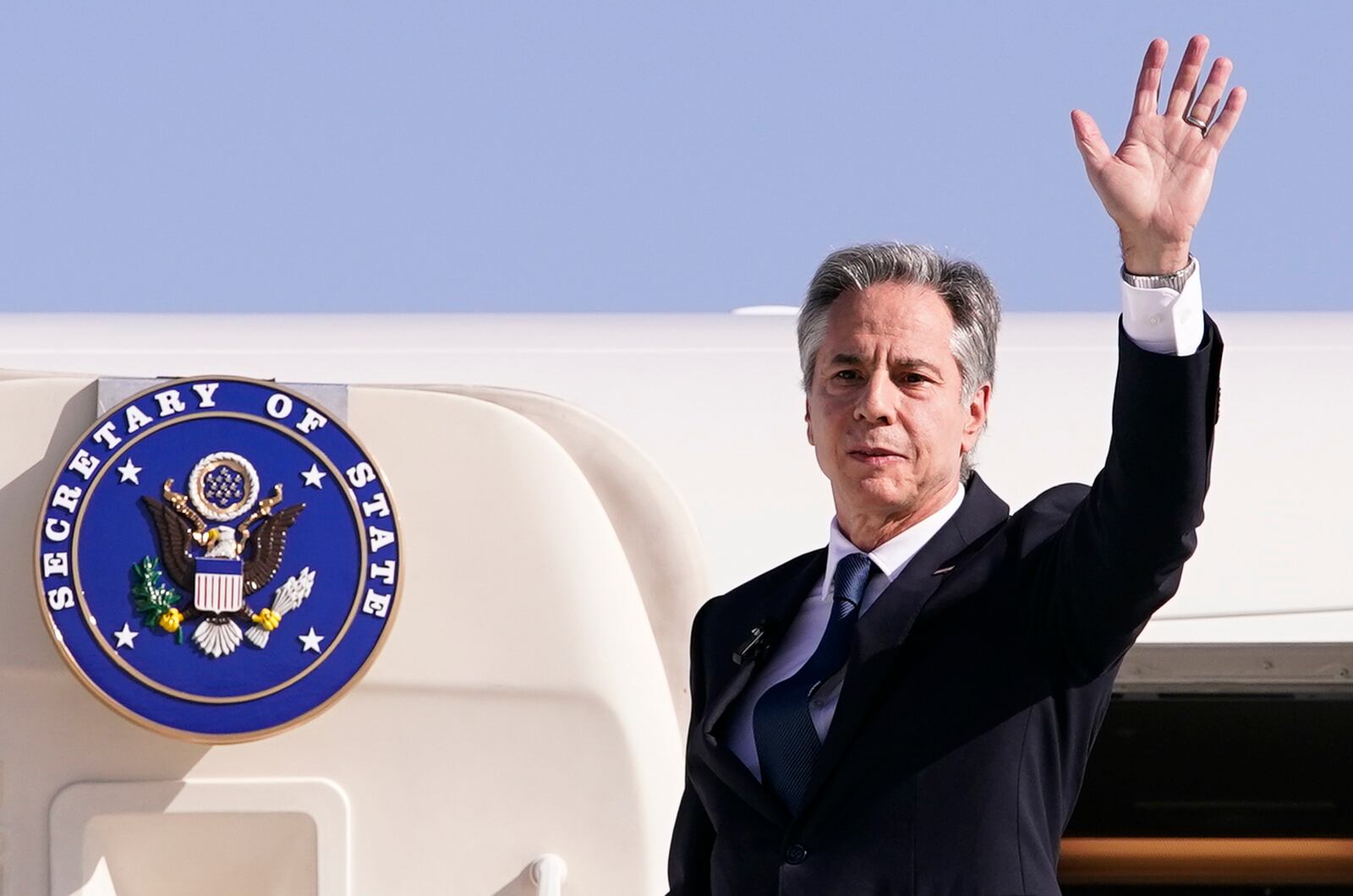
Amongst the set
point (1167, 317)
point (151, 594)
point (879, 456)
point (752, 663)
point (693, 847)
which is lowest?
point (693, 847)

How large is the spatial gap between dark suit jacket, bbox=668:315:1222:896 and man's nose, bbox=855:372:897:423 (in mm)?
168

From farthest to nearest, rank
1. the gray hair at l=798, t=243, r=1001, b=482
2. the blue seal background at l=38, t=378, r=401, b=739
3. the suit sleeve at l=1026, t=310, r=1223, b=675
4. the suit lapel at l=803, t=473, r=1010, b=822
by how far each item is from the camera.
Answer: the blue seal background at l=38, t=378, r=401, b=739, the gray hair at l=798, t=243, r=1001, b=482, the suit lapel at l=803, t=473, r=1010, b=822, the suit sleeve at l=1026, t=310, r=1223, b=675

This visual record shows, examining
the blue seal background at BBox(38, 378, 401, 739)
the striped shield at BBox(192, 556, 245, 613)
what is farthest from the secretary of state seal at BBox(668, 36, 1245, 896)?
the striped shield at BBox(192, 556, 245, 613)

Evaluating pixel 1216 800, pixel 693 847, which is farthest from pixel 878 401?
pixel 1216 800

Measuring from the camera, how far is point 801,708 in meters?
1.94

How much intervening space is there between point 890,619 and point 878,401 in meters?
0.25

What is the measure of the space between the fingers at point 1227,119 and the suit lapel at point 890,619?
0.52 m

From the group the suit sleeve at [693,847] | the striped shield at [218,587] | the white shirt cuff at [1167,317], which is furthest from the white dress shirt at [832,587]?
the striped shield at [218,587]

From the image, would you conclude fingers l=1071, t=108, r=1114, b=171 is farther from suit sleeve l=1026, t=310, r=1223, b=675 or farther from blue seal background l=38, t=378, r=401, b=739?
blue seal background l=38, t=378, r=401, b=739

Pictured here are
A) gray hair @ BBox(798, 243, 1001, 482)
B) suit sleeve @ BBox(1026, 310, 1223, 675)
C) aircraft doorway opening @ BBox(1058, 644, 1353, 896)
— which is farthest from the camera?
aircraft doorway opening @ BBox(1058, 644, 1353, 896)

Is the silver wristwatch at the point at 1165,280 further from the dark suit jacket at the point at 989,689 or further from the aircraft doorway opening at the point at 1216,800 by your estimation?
the aircraft doorway opening at the point at 1216,800

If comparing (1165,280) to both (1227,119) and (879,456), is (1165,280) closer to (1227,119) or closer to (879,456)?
(1227,119)

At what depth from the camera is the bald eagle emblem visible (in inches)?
114

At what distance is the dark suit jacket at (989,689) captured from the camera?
1.74m
